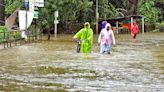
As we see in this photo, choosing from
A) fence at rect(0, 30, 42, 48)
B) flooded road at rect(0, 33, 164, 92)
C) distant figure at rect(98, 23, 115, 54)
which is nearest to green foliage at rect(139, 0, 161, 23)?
fence at rect(0, 30, 42, 48)

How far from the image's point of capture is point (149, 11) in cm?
6750

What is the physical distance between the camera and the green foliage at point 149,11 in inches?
2628

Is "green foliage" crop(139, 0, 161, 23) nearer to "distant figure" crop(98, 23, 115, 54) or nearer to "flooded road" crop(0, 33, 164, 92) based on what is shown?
"distant figure" crop(98, 23, 115, 54)

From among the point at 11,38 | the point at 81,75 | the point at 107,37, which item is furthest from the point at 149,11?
the point at 81,75

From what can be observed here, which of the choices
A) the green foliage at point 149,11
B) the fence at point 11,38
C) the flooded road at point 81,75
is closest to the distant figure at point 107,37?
the flooded road at point 81,75

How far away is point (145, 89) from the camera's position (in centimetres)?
1156

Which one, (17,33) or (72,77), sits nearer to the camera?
(72,77)

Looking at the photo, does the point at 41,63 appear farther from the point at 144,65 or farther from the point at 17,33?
the point at 17,33

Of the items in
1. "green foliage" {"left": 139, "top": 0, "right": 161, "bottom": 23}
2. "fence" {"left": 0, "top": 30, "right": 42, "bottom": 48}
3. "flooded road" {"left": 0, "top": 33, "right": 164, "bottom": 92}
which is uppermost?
"green foliage" {"left": 139, "top": 0, "right": 161, "bottom": 23}

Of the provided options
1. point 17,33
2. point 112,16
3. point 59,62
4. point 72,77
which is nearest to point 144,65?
point 59,62

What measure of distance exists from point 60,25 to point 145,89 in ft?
124

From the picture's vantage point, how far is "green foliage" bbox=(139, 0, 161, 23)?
66.8 metres

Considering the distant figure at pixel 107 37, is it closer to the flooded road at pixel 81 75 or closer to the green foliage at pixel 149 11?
the flooded road at pixel 81 75

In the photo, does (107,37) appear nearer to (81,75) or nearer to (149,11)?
(81,75)
